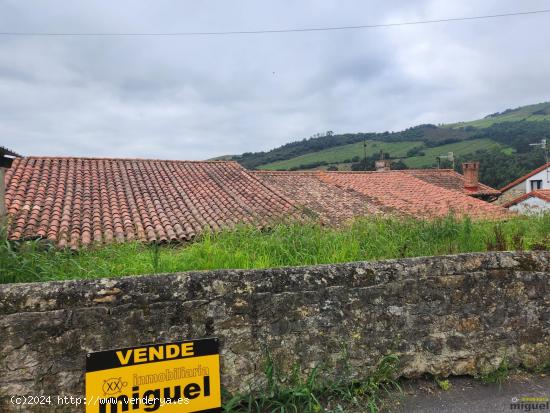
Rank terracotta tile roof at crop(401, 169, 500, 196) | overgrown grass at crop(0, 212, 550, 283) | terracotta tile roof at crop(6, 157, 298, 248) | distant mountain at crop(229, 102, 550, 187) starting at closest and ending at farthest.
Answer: overgrown grass at crop(0, 212, 550, 283) → terracotta tile roof at crop(6, 157, 298, 248) → terracotta tile roof at crop(401, 169, 500, 196) → distant mountain at crop(229, 102, 550, 187)

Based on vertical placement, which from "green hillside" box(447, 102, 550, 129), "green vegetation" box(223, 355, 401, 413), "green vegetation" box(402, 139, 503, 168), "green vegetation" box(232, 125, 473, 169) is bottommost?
"green vegetation" box(223, 355, 401, 413)

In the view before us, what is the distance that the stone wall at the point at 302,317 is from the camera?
2266 millimetres

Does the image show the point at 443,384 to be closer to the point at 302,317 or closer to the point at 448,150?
the point at 302,317

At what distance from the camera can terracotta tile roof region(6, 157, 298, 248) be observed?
31.0ft

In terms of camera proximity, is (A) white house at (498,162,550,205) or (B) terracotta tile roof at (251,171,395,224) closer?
(B) terracotta tile roof at (251,171,395,224)

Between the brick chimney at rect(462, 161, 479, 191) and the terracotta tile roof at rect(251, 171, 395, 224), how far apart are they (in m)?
9.49

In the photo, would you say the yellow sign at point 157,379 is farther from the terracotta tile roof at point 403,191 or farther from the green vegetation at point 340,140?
the green vegetation at point 340,140

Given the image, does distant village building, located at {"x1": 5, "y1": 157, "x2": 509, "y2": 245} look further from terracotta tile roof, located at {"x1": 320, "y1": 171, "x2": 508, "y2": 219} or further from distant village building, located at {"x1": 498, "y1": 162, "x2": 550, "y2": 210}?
distant village building, located at {"x1": 498, "y1": 162, "x2": 550, "y2": 210}

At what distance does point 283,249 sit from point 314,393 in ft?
6.23

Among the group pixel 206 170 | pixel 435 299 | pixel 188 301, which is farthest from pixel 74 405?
pixel 206 170

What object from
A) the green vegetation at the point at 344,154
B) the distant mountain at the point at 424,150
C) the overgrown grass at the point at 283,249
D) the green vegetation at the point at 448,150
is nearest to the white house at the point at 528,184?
the distant mountain at the point at 424,150

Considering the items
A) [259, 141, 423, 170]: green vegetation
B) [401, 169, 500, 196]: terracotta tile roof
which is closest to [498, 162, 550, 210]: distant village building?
[401, 169, 500, 196]: terracotta tile roof

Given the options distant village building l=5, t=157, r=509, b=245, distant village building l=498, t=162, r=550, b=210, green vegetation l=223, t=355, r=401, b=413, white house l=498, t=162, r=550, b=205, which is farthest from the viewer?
white house l=498, t=162, r=550, b=205

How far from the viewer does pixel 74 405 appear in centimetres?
227
